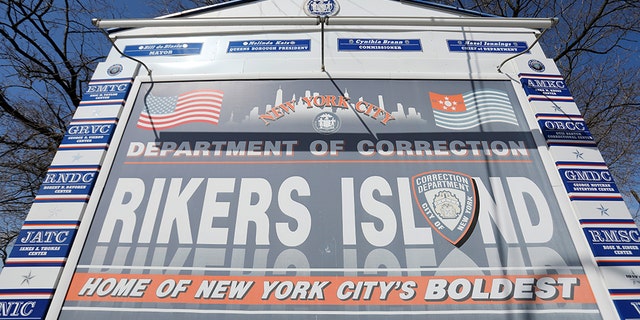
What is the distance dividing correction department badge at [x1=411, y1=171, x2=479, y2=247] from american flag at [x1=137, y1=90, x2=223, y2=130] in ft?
7.70

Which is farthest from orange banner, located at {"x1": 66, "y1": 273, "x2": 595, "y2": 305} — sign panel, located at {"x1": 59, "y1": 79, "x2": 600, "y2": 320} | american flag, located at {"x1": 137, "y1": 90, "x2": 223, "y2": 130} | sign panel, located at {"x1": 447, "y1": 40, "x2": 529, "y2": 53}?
sign panel, located at {"x1": 447, "y1": 40, "x2": 529, "y2": 53}

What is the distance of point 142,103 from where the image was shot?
4.03 meters

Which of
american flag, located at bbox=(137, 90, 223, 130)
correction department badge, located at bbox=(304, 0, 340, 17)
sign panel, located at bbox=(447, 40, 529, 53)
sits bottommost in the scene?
american flag, located at bbox=(137, 90, 223, 130)

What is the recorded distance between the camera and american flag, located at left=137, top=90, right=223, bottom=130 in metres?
3.85

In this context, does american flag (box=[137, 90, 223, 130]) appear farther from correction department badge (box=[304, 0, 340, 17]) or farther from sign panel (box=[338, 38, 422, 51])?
correction department badge (box=[304, 0, 340, 17])

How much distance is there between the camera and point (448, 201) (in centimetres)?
325

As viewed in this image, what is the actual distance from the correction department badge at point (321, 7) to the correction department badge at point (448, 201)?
9.39 feet

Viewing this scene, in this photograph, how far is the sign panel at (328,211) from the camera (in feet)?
8.96

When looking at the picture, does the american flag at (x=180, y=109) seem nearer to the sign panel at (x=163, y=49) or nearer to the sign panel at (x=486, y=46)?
the sign panel at (x=163, y=49)

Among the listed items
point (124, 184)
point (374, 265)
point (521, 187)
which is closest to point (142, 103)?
point (124, 184)

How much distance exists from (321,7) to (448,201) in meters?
3.34

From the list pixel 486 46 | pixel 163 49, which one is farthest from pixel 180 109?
pixel 486 46

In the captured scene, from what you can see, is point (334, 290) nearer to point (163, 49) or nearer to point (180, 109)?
point (180, 109)

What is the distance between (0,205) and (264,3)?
21.4ft
